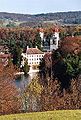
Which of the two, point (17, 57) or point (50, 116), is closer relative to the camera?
point (50, 116)

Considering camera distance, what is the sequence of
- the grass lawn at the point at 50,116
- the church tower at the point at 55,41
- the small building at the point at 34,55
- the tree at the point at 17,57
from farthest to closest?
the church tower at the point at 55,41 → the small building at the point at 34,55 → the tree at the point at 17,57 → the grass lawn at the point at 50,116

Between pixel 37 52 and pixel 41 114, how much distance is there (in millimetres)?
43877

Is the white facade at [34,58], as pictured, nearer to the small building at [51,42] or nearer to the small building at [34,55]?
the small building at [34,55]

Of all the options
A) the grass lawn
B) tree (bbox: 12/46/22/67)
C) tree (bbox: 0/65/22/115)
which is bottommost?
tree (bbox: 12/46/22/67)

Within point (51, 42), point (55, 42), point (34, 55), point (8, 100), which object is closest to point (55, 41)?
point (55, 42)

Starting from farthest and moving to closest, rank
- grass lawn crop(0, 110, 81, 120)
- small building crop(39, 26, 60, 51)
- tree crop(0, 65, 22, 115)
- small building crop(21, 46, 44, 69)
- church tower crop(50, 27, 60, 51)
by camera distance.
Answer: small building crop(39, 26, 60, 51), church tower crop(50, 27, 60, 51), small building crop(21, 46, 44, 69), tree crop(0, 65, 22, 115), grass lawn crop(0, 110, 81, 120)

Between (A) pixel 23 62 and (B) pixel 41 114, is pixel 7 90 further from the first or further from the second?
(A) pixel 23 62

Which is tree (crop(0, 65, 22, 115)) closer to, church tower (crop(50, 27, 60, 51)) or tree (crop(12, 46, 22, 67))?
tree (crop(12, 46, 22, 67))

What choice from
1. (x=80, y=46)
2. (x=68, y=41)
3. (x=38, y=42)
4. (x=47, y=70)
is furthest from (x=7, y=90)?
(x=38, y=42)

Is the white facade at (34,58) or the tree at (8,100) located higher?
the tree at (8,100)

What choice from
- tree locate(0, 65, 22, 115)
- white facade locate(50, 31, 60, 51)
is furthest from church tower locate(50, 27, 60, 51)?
tree locate(0, 65, 22, 115)

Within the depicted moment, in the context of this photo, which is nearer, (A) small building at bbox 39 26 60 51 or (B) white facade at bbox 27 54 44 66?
(B) white facade at bbox 27 54 44 66

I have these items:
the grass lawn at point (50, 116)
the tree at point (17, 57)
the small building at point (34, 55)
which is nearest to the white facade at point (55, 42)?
the small building at point (34, 55)

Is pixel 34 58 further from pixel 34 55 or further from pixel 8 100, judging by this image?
pixel 8 100
